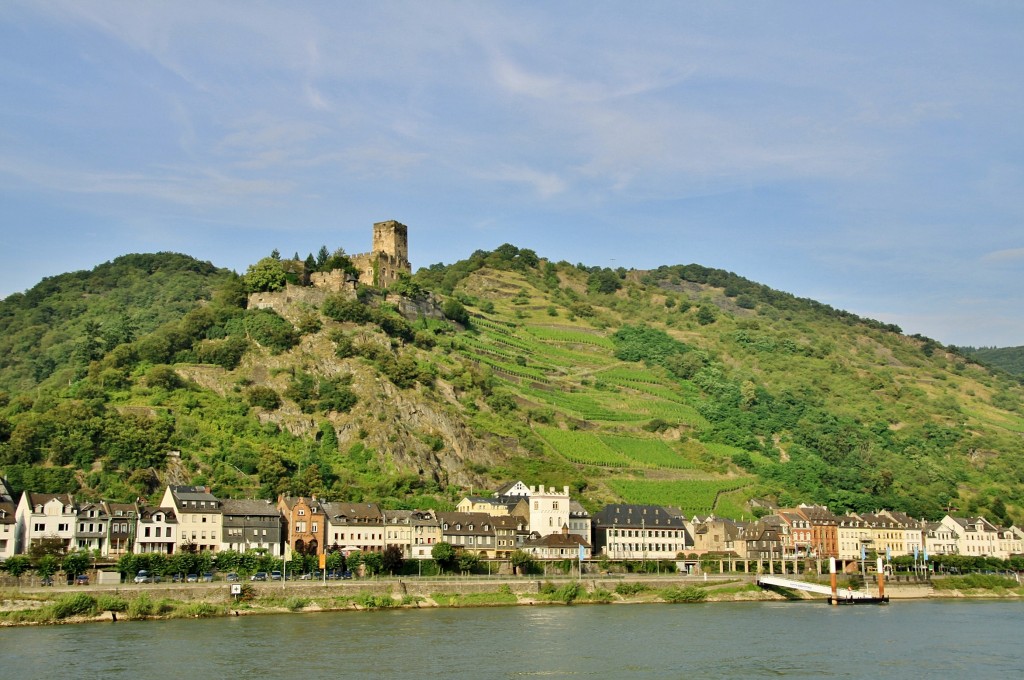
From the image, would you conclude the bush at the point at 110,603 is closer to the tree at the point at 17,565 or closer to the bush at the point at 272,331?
the tree at the point at 17,565

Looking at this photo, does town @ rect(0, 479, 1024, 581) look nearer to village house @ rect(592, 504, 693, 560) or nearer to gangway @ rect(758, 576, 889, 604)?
village house @ rect(592, 504, 693, 560)

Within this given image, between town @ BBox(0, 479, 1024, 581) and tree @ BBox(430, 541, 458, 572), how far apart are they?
1.23 feet

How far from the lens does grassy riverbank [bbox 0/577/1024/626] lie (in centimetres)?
6244

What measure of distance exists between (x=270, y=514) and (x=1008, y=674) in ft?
178

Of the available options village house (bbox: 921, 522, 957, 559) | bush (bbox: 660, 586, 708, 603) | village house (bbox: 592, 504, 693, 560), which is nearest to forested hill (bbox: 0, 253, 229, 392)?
village house (bbox: 592, 504, 693, 560)

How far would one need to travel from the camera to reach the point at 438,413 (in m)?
110

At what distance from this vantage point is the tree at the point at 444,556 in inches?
3260

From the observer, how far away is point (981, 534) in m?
118

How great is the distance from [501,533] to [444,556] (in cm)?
1153

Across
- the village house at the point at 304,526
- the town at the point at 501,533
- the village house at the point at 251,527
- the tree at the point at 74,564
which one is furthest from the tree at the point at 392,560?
the tree at the point at 74,564

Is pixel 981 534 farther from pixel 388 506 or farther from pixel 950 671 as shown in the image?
pixel 950 671

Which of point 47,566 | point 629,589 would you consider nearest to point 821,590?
point 629,589

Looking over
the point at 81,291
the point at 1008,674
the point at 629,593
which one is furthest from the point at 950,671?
the point at 81,291

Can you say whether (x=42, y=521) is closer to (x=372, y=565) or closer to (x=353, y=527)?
(x=353, y=527)
